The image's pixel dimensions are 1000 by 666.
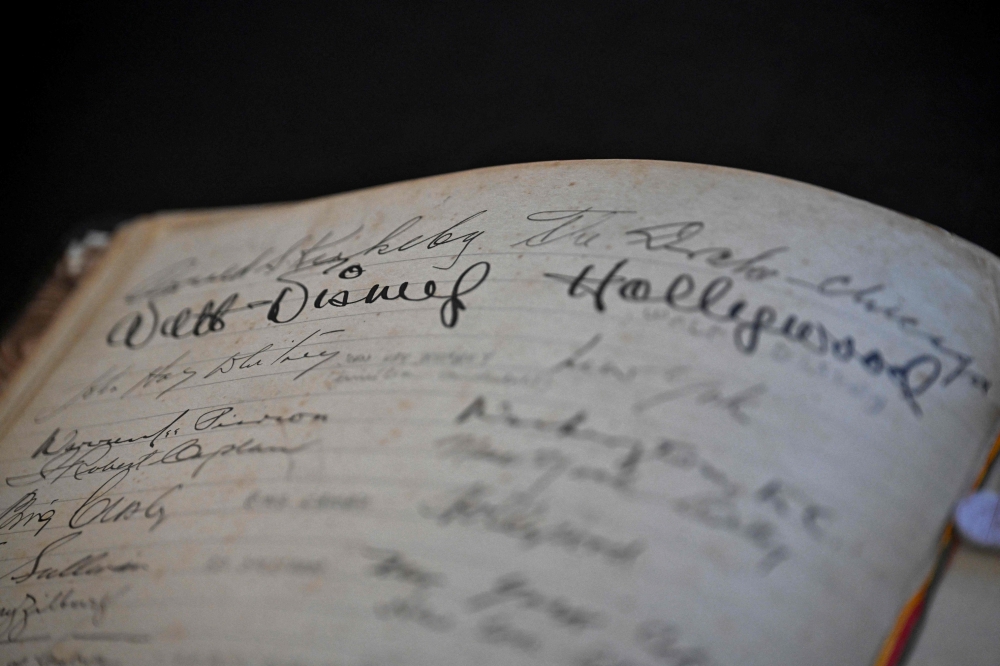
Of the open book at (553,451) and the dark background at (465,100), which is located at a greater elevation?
the dark background at (465,100)

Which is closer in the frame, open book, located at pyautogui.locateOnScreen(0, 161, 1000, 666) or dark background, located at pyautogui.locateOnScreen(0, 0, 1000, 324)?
open book, located at pyautogui.locateOnScreen(0, 161, 1000, 666)

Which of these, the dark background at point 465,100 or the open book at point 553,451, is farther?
the dark background at point 465,100

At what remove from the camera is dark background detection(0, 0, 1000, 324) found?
0.79 m

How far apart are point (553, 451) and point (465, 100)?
65cm

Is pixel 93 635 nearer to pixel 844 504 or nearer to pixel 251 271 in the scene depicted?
pixel 251 271

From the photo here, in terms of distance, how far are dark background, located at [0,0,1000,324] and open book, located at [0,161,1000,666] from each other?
1.02 ft

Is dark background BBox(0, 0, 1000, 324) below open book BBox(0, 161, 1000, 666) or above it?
above

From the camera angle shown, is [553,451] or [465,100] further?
[465,100]

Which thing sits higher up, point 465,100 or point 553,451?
point 465,100

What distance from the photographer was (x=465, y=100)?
97 cm

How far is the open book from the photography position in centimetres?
38

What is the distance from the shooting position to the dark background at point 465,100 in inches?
30.9

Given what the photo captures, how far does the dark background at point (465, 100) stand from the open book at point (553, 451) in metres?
0.31

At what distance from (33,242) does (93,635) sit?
82 cm
